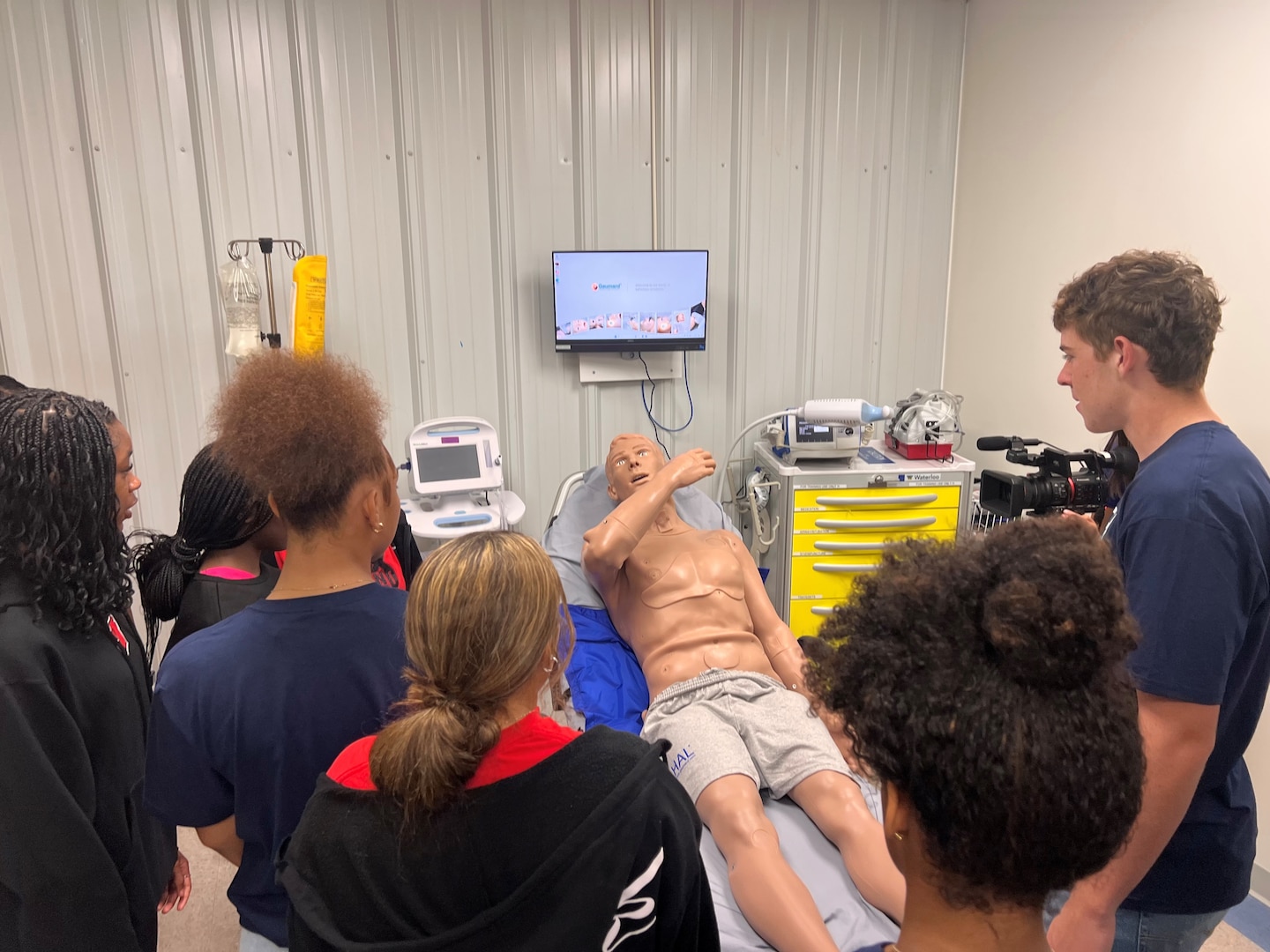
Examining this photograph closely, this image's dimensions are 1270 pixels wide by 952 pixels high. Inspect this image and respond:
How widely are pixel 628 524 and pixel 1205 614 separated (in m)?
1.52

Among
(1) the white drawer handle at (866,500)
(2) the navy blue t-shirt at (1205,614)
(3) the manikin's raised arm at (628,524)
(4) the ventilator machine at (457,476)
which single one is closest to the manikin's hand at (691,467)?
(3) the manikin's raised arm at (628,524)

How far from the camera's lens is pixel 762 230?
355 centimetres

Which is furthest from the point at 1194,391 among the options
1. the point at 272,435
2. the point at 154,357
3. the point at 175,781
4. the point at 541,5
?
the point at 154,357

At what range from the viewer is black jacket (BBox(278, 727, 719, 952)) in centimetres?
83

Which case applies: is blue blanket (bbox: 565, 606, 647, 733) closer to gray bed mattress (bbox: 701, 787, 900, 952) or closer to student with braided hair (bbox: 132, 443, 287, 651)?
gray bed mattress (bbox: 701, 787, 900, 952)

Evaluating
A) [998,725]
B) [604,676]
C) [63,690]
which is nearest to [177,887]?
Result: [63,690]

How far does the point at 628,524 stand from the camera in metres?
2.37

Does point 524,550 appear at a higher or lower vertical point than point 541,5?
lower

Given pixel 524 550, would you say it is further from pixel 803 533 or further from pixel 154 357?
pixel 154 357

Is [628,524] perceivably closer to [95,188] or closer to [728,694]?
[728,694]

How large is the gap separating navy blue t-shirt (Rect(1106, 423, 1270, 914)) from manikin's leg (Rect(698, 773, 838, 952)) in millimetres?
577

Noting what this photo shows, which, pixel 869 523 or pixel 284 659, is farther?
pixel 869 523

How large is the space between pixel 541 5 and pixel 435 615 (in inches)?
121

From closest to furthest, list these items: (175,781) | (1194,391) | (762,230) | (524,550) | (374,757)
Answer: (374,757), (524,550), (175,781), (1194,391), (762,230)
